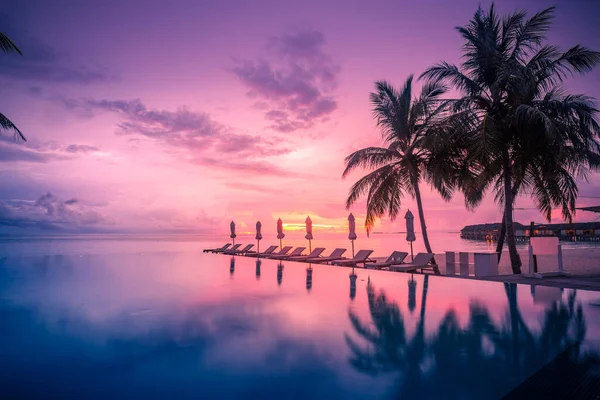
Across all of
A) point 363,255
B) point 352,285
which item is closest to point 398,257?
point 363,255

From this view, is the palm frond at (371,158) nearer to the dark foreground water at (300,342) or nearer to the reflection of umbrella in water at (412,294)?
the reflection of umbrella in water at (412,294)

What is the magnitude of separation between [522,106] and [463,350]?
26.7 ft

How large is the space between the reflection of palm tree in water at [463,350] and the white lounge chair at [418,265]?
6108 millimetres

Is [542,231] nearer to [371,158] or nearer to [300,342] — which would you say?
[371,158]

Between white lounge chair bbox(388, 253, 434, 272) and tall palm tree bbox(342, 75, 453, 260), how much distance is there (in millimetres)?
726

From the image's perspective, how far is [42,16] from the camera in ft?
45.3

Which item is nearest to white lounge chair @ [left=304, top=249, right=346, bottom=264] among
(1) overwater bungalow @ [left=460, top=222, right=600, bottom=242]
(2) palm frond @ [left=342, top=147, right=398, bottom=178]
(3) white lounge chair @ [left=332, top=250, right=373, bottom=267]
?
(3) white lounge chair @ [left=332, top=250, right=373, bottom=267]

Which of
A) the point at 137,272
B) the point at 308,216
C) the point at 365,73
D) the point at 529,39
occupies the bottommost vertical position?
the point at 137,272

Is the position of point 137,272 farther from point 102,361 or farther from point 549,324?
point 549,324

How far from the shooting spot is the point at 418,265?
13461 millimetres

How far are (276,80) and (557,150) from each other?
10129 mm

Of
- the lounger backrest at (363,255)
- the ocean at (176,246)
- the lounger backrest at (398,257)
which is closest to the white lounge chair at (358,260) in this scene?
the lounger backrest at (363,255)

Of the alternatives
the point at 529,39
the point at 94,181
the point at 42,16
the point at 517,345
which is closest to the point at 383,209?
the point at 529,39

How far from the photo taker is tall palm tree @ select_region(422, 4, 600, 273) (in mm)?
10711
